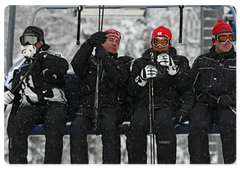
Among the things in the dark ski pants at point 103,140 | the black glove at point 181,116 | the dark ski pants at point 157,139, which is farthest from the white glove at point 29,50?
the black glove at point 181,116

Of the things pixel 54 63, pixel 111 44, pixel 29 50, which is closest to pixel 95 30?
pixel 111 44

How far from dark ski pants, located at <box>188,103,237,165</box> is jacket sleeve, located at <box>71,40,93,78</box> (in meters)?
1.20

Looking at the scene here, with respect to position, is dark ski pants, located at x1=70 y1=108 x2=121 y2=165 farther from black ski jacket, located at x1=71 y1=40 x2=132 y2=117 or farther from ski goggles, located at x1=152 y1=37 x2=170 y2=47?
ski goggles, located at x1=152 y1=37 x2=170 y2=47

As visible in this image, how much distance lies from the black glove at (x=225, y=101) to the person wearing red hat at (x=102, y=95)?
3.21 feet

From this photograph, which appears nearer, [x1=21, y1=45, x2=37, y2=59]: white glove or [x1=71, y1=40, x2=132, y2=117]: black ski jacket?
[x1=71, y1=40, x2=132, y2=117]: black ski jacket

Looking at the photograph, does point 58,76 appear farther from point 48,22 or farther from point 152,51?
point 48,22

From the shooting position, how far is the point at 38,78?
4.83m

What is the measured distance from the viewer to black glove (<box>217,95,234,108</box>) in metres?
4.50

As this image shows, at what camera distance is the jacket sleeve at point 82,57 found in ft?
15.4

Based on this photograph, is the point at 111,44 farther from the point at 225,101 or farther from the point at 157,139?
the point at 225,101

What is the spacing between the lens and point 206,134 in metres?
4.35

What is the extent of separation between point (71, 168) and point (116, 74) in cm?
109

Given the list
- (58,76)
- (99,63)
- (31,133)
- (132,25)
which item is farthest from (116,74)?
(132,25)

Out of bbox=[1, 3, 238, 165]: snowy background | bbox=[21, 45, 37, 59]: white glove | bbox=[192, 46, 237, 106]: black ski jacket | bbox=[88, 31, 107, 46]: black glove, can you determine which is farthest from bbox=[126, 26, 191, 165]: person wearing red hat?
bbox=[1, 3, 238, 165]: snowy background
